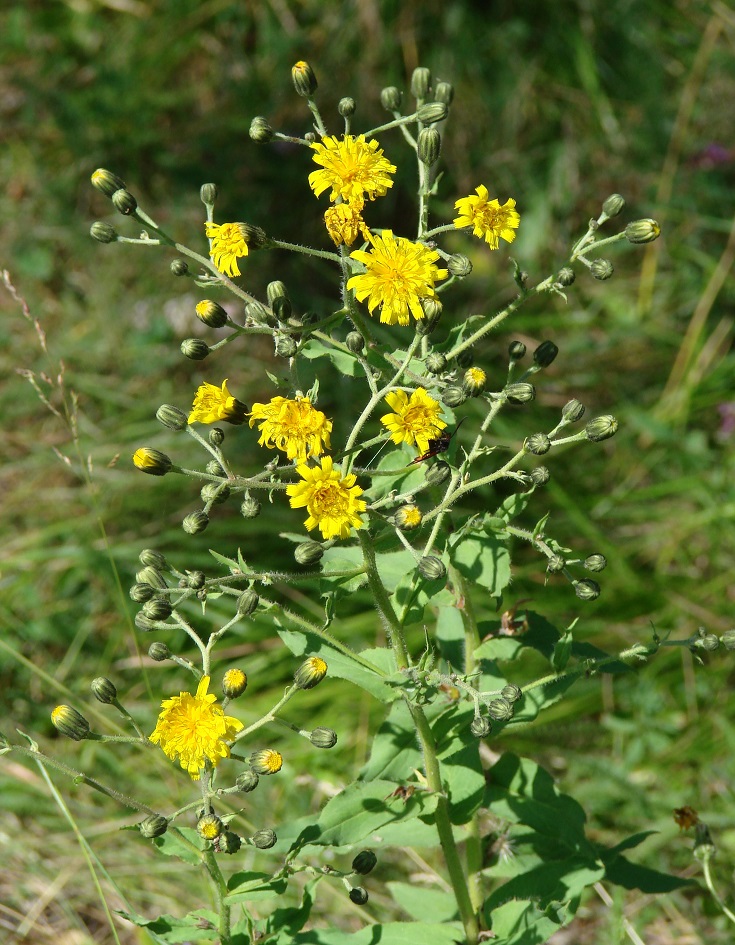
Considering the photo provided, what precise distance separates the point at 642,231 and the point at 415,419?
1.01m

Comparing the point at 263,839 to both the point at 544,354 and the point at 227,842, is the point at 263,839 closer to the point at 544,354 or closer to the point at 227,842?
→ the point at 227,842

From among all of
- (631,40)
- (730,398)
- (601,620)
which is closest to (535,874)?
(601,620)

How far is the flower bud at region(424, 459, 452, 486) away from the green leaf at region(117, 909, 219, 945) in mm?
1357

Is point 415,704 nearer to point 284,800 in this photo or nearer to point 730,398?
point 284,800

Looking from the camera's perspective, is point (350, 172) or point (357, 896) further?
point (357, 896)

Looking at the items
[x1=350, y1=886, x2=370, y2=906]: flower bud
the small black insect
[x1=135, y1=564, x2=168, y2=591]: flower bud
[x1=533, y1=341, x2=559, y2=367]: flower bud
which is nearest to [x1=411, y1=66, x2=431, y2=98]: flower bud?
[x1=533, y1=341, x2=559, y2=367]: flower bud

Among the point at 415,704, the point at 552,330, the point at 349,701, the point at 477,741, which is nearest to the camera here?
the point at 415,704

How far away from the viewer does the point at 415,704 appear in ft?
8.36

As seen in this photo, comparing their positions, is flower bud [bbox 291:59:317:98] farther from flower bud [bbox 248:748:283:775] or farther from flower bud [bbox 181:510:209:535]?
flower bud [bbox 248:748:283:775]

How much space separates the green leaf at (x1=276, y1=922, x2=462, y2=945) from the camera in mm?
2711

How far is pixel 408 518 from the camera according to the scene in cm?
250

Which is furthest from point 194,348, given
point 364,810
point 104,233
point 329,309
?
point 329,309

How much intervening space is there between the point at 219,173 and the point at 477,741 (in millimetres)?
5170

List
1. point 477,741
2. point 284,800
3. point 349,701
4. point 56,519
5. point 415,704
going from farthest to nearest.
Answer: point 56,519 < point 349,701 < point 284,800 < point 477,741 < point 415,704
